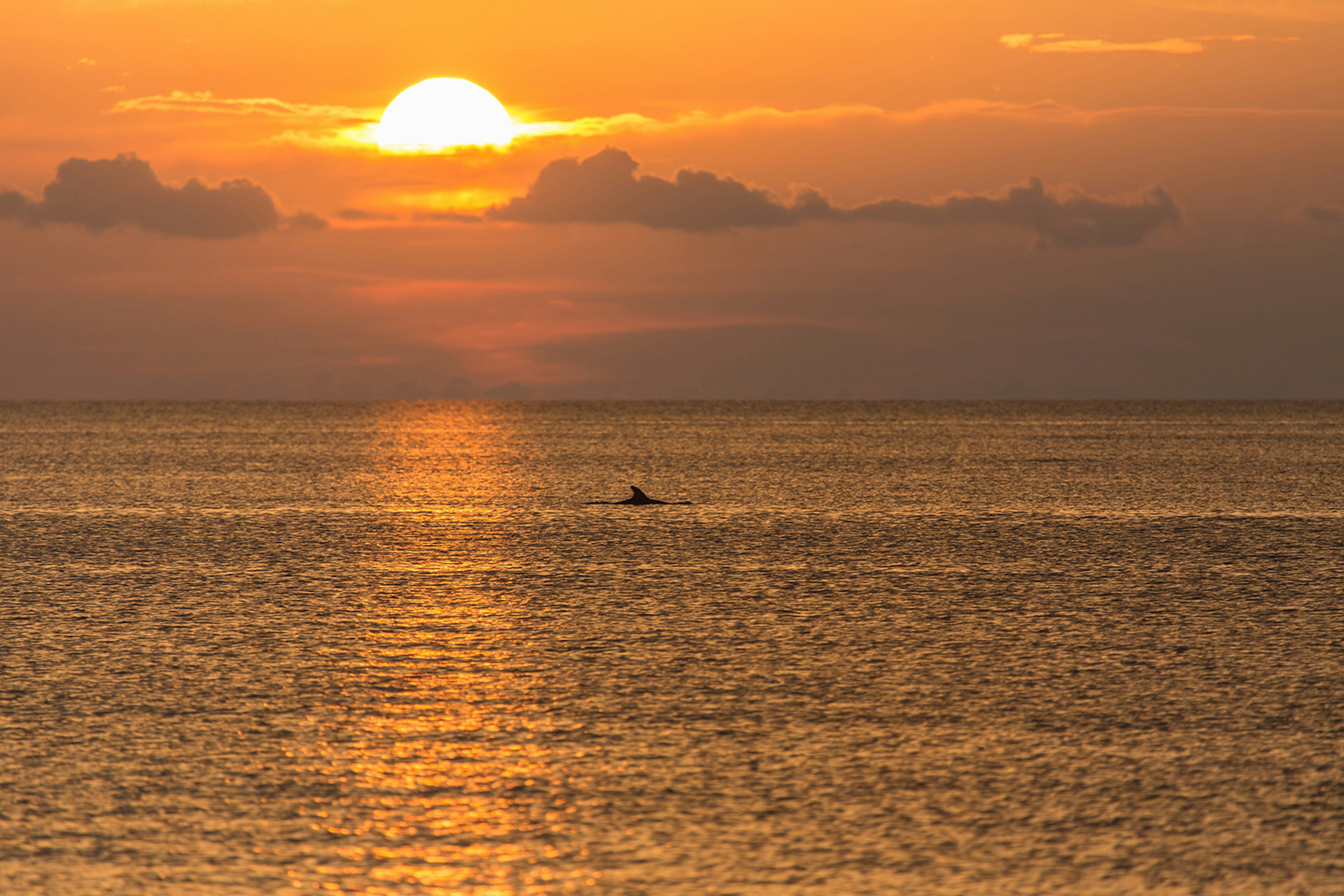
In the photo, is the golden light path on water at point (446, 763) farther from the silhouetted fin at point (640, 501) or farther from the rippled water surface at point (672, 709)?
the silhouetted fin at point (640, 501)

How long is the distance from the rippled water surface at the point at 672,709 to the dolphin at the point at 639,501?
526 centimetres

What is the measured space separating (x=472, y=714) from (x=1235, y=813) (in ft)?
17.1

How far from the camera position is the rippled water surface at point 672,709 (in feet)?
22.2

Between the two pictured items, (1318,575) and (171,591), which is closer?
(171,591)

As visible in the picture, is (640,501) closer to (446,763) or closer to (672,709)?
(672,709)

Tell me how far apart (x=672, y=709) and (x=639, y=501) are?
21.8 m

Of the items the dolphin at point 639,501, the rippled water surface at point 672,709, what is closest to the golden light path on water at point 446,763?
the rippled water surface at point 672,709

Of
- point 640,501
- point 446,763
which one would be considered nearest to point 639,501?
point 640,501

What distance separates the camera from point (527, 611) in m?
14.8

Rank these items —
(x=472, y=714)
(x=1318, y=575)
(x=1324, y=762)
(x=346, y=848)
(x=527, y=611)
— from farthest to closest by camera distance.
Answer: (x=1318, y=575)
(x=527, y=611)
(x=472, y=714)
(x=1324, y=762)
(x=346, y=848)

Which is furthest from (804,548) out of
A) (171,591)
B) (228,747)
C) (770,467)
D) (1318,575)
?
(770,467)

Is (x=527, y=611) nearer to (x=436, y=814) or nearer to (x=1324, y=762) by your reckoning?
(x=436, y=814)

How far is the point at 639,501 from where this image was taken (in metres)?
31.7

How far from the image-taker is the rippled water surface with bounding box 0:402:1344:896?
267 inches
